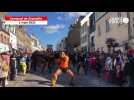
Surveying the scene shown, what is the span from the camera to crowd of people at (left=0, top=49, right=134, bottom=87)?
27.3 feet

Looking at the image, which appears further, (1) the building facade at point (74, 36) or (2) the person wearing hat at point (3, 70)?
(1) the building facade at point (74, 36)

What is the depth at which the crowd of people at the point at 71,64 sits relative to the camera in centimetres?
834

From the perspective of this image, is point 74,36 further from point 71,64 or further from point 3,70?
point 3,70

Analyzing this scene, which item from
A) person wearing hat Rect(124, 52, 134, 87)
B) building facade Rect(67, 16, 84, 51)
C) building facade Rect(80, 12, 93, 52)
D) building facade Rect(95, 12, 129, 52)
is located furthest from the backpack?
person wearing hat Rect(124, 52, 134, 87)

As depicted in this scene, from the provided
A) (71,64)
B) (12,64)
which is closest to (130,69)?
(71,64)

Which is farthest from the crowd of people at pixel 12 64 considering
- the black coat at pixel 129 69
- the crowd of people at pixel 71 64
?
the black coat at pixel 129 69

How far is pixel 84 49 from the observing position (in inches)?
348

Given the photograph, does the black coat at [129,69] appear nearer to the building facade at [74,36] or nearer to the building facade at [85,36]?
the building facade at [85,36]

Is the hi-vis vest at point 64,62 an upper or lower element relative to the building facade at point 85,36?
lower

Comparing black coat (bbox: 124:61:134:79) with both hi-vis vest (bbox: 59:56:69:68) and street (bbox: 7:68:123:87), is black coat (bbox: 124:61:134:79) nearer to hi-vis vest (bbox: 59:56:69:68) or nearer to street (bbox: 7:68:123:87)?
street (bbox: 7:68:123:87)

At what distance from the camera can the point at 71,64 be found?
8.42 meters
